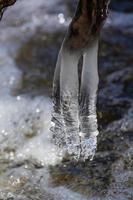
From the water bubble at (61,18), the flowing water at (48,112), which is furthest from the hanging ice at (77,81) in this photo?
the water bubble at (61,18)

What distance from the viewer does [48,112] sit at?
3900mm

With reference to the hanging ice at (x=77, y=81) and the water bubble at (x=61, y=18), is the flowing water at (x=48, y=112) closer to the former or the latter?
the water bubble at (x=61, y=18)

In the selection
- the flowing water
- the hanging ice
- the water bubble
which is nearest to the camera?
the hanging ice

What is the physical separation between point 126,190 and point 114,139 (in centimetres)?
60

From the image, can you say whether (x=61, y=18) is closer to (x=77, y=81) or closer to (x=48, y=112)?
(x=48, y=112)

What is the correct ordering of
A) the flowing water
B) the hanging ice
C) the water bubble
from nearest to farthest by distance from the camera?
the hanging ice
the flowing water
the water bubble

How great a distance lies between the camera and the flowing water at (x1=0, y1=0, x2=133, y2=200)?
303 cm

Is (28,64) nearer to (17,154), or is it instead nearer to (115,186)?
(17,154)

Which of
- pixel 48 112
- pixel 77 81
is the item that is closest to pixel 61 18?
pixel 48 112

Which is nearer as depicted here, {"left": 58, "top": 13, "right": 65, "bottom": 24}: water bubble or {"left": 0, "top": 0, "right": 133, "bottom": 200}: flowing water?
{"left": 0, "top": 0, "right": 133, "bottom": 200}: flowing water

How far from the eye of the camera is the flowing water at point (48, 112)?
119 inches

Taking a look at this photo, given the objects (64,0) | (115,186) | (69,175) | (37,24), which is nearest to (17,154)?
(69,175)

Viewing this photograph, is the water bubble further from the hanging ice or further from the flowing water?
the hanging ice

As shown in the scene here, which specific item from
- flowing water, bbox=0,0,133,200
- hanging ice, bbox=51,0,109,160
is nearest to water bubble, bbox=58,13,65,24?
flowing water, bbox=0,0,133,200
